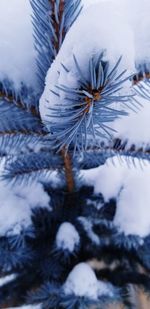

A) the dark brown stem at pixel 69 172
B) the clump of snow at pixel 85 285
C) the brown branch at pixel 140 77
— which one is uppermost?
the brown branch at pixel 140 77

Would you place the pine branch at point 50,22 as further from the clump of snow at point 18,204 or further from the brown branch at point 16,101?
the clump of snow at point 18,204

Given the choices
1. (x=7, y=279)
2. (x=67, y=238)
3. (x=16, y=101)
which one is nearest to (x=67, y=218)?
(x=67, y=238)

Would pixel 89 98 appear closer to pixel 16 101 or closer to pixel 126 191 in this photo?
pixel 16 101

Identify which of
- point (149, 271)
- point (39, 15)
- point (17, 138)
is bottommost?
point (149, 271)

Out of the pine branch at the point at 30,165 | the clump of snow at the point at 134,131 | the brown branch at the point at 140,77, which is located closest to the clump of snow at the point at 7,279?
the pine branch at the point at 30,165

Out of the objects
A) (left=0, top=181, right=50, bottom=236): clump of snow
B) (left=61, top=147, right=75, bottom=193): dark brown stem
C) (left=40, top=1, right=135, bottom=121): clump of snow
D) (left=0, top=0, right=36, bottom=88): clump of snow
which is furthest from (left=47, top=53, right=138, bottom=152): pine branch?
(left=0, top=181, right=50, bottom=236): clump of snow

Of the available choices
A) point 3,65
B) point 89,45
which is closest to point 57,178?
point 3,65

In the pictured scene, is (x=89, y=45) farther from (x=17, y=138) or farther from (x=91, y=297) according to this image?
(x=91, y=297)
